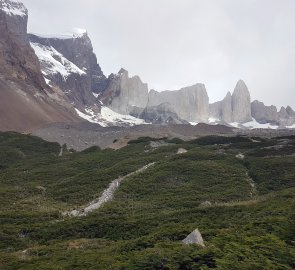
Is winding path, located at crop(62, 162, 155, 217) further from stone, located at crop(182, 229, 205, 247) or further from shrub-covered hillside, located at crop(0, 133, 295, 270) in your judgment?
stone, located at crop(182, 229, 205, 247)

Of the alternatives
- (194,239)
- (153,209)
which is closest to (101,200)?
(153,209)

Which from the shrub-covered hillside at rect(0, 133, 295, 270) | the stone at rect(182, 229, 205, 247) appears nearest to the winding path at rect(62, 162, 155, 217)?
the shrub-covered hillside at rect(0, 133, 295, 270)

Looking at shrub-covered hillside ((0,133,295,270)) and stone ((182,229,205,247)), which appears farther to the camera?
stone ((182,229,205,247))

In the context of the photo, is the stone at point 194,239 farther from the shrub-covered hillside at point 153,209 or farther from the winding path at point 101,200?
the winding path at point 101,200

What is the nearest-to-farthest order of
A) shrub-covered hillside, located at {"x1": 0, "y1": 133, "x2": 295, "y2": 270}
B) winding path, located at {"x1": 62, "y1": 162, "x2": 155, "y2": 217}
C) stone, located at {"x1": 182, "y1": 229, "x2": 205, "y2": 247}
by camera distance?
shrub-covered hillside, located at {"x1": 0, "y1": 133, "x2": 295, "y2": 270}
stone, located at {"x1": 182, "y1": 229, "x2": 205, "y2": 247}
winding path, located at {"x1": 62, "y1": 162, "x2": 155, "y2": 217}

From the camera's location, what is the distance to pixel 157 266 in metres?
23.8

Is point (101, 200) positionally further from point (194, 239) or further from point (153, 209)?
Answer: point (194, 239)

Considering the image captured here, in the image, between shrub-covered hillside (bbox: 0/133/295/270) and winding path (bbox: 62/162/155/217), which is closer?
shrub-covered hillside (bbox: 0/133/295/270)

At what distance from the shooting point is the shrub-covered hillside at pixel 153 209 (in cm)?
2478

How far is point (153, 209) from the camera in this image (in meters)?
50.8

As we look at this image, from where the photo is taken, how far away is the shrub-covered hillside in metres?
24.8

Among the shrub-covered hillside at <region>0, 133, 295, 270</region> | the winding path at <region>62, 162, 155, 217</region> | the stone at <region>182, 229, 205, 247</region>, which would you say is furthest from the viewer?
the winding path at <region>62, 162, 155, 217</region>

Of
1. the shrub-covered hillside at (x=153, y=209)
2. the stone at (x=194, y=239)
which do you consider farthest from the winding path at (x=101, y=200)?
the stone at (x=194, y=239)

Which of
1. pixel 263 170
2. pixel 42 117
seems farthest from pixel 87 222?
pixel 42 117
